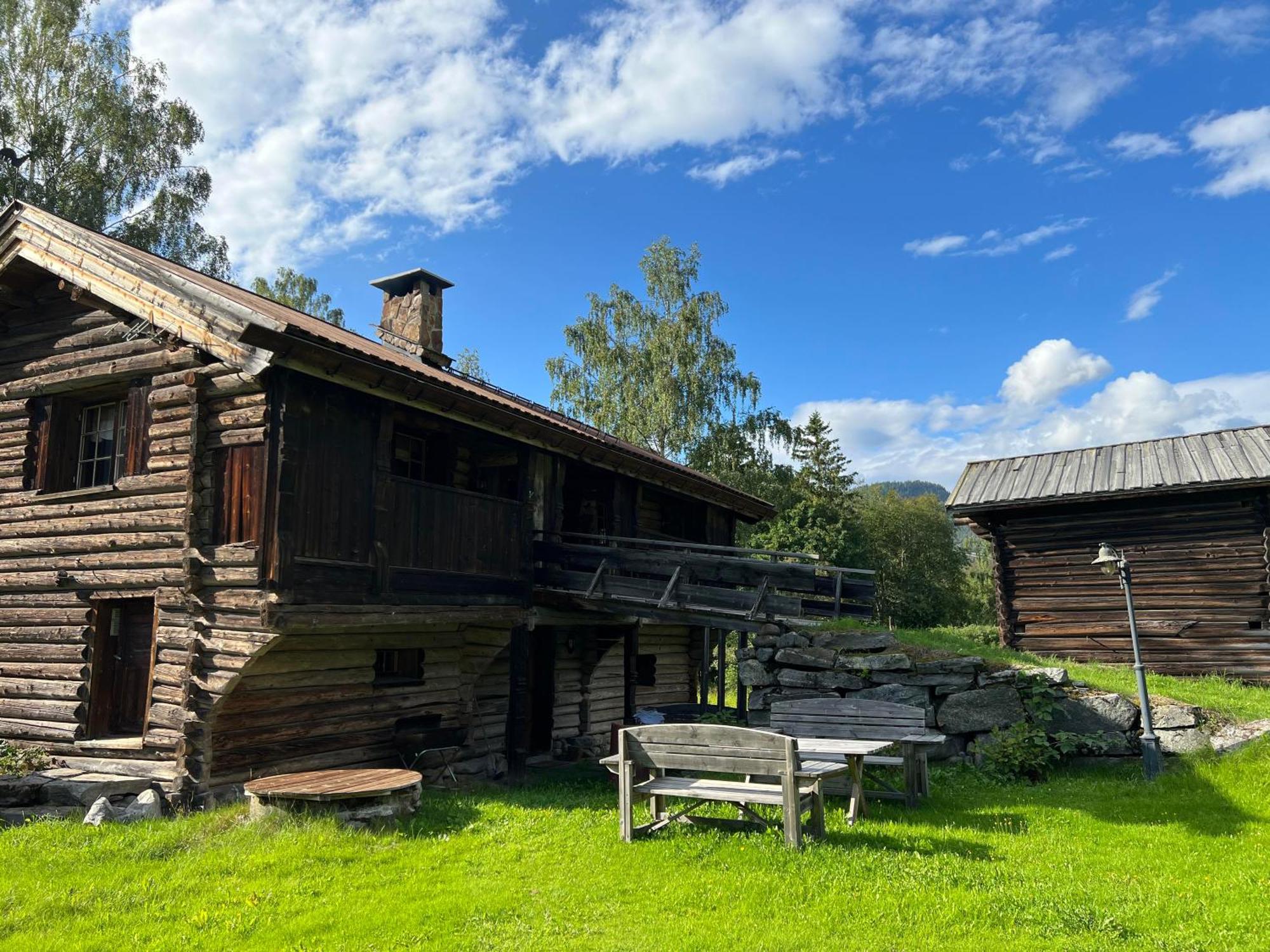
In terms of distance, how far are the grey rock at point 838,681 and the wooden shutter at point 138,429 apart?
29.4 ft

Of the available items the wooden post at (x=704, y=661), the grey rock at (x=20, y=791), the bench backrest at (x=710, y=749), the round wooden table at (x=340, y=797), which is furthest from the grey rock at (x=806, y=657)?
the grey rock at (x=20, y=791)

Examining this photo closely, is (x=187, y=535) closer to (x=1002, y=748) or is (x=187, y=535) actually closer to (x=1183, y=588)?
(x=1002, y=748)

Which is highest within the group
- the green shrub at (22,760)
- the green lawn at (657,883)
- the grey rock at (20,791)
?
the green shrub at (22,760)

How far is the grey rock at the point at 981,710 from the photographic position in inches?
419

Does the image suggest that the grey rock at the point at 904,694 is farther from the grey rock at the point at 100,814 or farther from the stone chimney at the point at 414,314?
the stone chimney at the point at 414,314

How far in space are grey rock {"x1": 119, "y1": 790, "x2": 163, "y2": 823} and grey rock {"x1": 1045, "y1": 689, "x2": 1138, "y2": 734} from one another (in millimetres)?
10040

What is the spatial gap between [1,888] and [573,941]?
177 inches

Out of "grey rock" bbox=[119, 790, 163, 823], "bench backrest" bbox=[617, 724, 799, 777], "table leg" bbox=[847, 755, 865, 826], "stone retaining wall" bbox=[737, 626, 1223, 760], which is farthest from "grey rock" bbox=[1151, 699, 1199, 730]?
"grey rock" bbox=[119, 790, 163, 823]

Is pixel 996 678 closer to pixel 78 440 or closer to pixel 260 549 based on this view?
pixel 260 549

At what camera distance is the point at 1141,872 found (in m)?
6.45

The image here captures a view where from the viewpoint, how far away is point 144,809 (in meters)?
8.72

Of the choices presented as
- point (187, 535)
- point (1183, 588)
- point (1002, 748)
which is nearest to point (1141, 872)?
point (1002, 748)

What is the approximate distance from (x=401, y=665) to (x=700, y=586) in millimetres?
4233

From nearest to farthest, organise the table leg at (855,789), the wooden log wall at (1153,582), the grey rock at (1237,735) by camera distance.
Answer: the table leg at (855,789) → the grey rock at (1237,735) → the wooden log wall at (1153,582)
